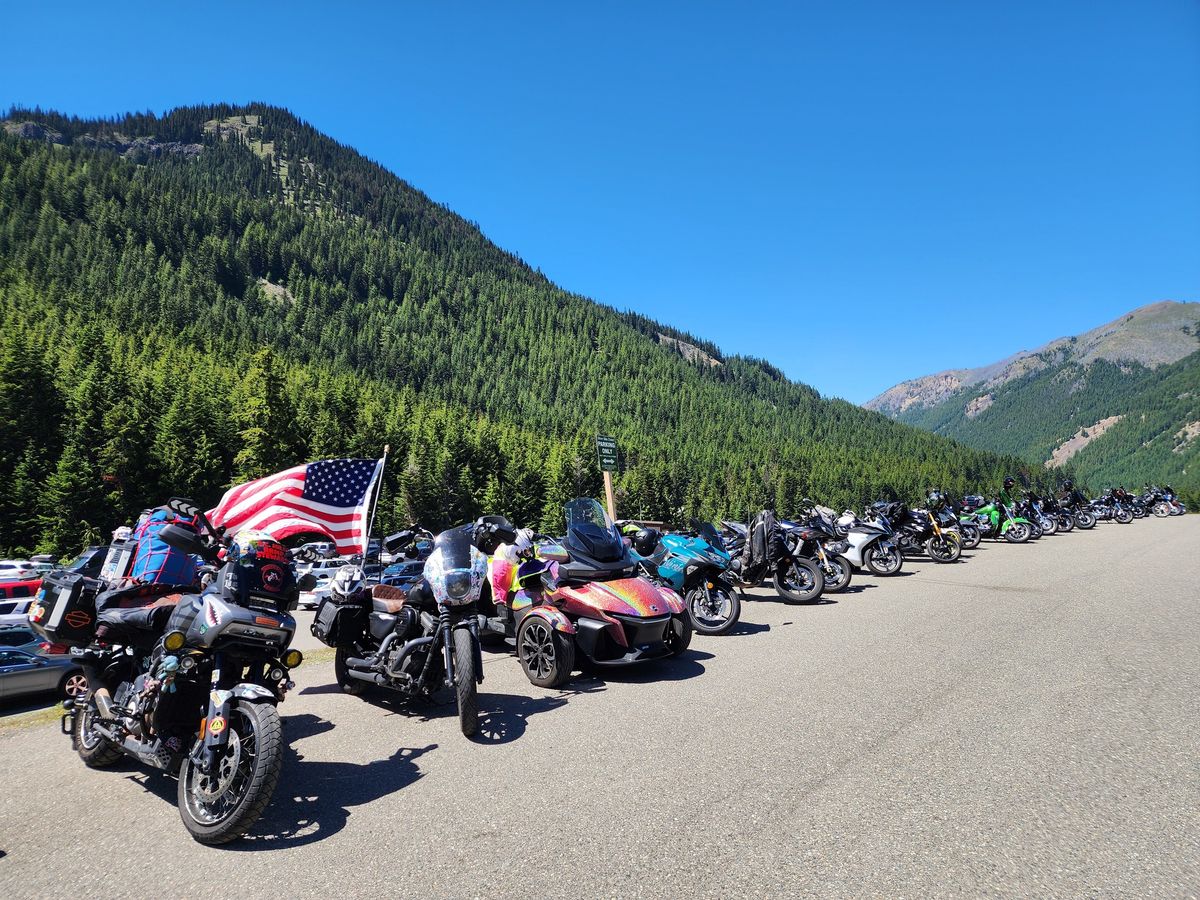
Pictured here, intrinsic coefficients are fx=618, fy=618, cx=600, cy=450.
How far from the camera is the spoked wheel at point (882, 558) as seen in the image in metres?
14.5

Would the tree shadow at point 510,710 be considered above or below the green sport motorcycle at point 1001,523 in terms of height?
below

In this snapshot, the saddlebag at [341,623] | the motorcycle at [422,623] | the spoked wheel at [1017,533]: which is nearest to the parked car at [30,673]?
the saddlebag at [341,623]

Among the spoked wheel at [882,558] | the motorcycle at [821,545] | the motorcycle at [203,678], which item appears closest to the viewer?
the motorcycle at [203,678]

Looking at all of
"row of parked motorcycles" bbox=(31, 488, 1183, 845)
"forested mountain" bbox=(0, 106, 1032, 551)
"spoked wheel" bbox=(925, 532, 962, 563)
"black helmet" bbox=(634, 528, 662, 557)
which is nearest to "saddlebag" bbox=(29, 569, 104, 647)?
"row of parked motorcycles" bbox=(31, 488, 1183, 845)

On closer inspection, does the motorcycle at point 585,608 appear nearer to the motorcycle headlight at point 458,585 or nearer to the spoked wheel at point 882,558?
the motorcycle headlight at point 458,585

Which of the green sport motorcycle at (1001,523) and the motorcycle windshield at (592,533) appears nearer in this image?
the motorcycle windshield at (592,533)

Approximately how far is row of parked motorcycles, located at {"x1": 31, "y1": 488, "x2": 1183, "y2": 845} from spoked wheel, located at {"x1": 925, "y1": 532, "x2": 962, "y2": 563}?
942 centimetres

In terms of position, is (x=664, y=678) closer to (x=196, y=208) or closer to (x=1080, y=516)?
(x=1080, y=516)

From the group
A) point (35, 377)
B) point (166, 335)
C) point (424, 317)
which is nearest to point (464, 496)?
point (35, 377)

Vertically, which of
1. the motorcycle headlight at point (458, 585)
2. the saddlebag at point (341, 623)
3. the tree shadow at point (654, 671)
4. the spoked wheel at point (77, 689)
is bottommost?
the tree shadow at point (654, 671)

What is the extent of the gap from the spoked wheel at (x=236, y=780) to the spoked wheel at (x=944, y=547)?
16.8m

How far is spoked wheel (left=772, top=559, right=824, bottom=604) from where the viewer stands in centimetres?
1102

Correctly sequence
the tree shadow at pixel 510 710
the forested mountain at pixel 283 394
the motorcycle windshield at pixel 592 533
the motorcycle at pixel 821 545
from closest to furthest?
1. the tree shadow at pixel 510 710
2. the motorcycle windshield at pixel 592 533
3. the motorcycle at pixel 821 545
4. the forested mountain at pixel 283 394


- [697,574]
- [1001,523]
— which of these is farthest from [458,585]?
[1001,523]
